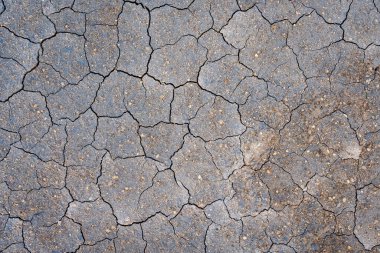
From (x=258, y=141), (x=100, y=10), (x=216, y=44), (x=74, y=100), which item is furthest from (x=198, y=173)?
(x=100, y=10)

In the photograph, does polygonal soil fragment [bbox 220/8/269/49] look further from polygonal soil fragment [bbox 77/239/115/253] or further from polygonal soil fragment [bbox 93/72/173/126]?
polygonal soil fragment [bbox 77/239/115/253]

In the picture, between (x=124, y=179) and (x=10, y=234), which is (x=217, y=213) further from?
(x=10, y=234)

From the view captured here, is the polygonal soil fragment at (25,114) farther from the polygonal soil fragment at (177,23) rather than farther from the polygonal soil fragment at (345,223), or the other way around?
the polygonal soil fragment at (345,223)

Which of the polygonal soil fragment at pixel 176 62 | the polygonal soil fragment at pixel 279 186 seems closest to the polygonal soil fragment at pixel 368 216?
the polygonal soil fragment at pixel 279 186

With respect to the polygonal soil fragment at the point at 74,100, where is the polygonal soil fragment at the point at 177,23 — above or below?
above

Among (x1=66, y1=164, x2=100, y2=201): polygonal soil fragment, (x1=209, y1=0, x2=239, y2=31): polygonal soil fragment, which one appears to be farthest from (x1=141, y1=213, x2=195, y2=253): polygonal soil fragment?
(x1=209, y1=0, x2=239, y2=31): polygonal soil fragment

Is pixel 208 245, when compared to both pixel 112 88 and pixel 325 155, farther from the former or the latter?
pixel 112 88

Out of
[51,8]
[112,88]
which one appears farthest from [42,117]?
[51,8]
